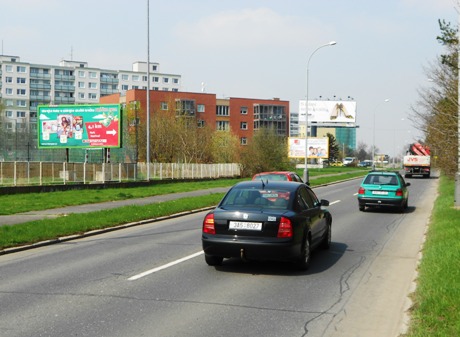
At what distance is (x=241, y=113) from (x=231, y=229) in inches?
3961

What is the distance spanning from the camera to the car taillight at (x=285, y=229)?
8.77 metres

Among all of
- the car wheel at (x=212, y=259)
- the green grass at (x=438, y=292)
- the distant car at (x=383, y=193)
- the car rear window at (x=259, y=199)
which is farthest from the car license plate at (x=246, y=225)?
the distant car at (x=383, y=193)

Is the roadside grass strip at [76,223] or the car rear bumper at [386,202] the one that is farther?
the car rear bumper at [386,202]

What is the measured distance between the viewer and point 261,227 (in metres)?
8.81

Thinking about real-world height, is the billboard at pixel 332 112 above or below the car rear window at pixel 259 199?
above

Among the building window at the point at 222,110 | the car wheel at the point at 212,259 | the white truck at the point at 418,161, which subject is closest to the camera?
the car wheel at the point at 212,259

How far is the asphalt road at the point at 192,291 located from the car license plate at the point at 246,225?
0.75 metres

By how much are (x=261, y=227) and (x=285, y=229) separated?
370 millimetres

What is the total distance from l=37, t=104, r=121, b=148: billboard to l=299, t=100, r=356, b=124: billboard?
61923mm

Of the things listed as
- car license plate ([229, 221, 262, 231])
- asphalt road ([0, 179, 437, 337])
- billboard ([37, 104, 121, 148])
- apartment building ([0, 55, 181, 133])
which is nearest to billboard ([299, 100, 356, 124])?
apartment building ([0, 55, 181, 133])

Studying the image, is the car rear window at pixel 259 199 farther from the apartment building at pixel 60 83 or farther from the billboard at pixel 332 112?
the apartment building at pixel 60 83

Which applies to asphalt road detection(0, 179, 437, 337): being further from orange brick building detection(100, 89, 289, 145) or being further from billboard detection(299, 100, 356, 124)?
billboard detection(299, 100, 356, 124)

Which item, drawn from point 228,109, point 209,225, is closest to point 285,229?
point 209,225

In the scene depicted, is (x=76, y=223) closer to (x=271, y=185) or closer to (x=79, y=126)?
(x=271, y=185)
